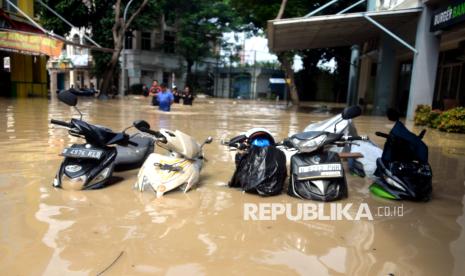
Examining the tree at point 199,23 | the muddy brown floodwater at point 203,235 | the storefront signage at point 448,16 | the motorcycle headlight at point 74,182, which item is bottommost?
the muddy brown floodwater at point 203,235

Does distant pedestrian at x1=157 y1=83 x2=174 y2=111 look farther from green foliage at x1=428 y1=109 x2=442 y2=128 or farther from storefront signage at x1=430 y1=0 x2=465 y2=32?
storefront signage at x1=430 y1=0 x2=465 y2=32

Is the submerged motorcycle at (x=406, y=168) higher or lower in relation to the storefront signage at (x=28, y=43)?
lower

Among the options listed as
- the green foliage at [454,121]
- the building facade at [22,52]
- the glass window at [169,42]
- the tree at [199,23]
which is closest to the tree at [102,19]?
the building facade at [22,52]

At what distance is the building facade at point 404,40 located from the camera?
488 inches

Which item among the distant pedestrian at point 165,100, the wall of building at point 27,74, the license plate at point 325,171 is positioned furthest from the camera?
the wall of building at point 27,74

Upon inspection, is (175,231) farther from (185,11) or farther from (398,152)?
(185,11)

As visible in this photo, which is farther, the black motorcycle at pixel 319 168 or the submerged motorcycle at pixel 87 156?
the submerged motorcycle at pixel 87 156

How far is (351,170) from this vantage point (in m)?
5.45

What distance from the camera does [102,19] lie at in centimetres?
2966

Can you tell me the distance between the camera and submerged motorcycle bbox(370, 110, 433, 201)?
4.11 metres

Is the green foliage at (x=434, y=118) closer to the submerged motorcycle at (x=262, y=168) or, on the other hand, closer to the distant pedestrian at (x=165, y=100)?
the submerged motorcycle at (x=262, y=168)

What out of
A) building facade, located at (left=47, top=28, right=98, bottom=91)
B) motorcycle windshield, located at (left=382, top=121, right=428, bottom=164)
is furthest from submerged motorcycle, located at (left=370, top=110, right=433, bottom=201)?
building facade, located at (left=47, top=28, right=98, bottom=91)

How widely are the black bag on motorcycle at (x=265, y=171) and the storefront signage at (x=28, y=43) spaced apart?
16325mm

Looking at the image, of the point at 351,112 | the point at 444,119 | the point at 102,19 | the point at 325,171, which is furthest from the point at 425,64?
the point at 102,19
